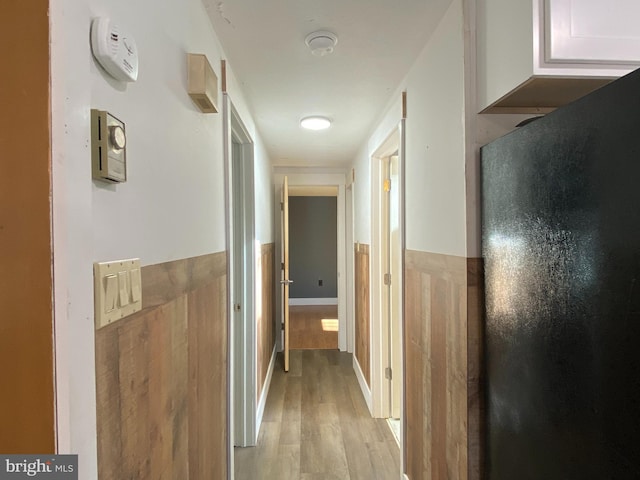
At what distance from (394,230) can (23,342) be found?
99.6 inches

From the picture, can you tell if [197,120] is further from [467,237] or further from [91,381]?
[467,237]

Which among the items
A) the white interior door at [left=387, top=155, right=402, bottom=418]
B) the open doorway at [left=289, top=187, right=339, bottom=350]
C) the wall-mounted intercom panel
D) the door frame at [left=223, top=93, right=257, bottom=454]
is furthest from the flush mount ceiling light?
the open doorway at [left=289, top=187, right=339, bottom=350]

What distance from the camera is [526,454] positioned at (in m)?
0.94

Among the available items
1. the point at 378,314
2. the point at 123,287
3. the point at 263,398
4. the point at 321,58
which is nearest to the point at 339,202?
the point at 378,314

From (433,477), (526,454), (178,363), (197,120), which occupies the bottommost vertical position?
(433,477)

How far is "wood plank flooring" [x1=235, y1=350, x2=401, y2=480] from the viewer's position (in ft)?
7.13

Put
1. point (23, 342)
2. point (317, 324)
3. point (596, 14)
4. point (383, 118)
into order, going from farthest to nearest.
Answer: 1. point (317, 324)
2. point (383, 118)
3. point (596, 14)
4. point (23, 342)

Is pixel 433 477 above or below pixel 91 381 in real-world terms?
below

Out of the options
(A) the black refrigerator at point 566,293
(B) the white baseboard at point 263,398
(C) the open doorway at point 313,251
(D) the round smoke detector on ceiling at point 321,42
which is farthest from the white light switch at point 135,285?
(C) the open doorway at point 313,251

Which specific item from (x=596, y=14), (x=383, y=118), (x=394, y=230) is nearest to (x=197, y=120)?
(x=596, y=14)

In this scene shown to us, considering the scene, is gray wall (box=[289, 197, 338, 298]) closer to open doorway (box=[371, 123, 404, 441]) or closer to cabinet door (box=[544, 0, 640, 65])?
open doorway (box=[371, 123, 404, 441])

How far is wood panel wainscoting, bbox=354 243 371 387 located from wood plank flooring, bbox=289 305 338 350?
107 cm

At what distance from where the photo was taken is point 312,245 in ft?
23.9

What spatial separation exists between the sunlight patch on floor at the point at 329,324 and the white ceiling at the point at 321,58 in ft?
11.6
